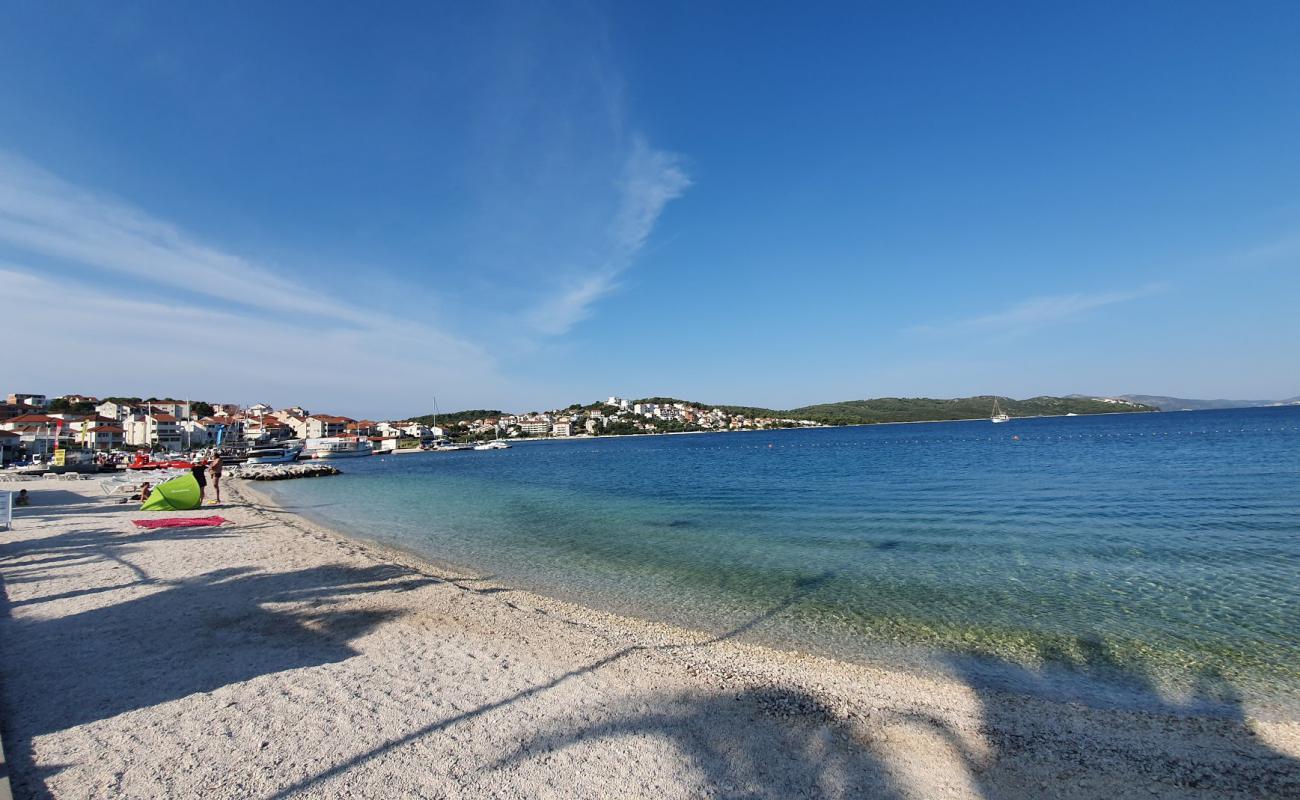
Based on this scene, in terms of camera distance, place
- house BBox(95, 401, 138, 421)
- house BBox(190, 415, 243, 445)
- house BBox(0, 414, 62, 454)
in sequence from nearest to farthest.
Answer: house BBox(0, 414, 62, 454) → house BBox(190, 415, 243, 445) → house BBox(95, 401, 138, 421)

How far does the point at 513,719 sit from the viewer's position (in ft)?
18.1

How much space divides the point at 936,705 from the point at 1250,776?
7.87ft

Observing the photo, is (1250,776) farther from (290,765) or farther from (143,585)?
(143,585)

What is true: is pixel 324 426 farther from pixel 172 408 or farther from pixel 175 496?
pixel 175 496

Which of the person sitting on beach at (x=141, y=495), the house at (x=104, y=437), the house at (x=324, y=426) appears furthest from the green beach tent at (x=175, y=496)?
the house at (x=324, y=426)

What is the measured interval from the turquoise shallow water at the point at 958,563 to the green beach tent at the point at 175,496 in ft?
15.2

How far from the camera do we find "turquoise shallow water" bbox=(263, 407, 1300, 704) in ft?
25.5

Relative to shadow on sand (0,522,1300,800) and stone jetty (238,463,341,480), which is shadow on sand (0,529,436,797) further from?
stone jetty (238,463,341,480)

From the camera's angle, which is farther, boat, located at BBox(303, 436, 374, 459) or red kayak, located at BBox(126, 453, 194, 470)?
boat, located at BBox(303, 436, 374, 459)

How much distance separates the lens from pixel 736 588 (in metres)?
11.2

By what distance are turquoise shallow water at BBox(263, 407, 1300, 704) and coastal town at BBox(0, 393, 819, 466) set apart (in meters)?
70.3

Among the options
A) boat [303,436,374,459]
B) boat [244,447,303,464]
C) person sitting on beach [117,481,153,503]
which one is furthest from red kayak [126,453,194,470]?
boat [303,436,374,459]

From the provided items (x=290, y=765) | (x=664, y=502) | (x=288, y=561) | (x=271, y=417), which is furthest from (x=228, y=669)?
(x=271, y=417)

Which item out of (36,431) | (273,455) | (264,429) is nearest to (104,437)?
(36,431)
